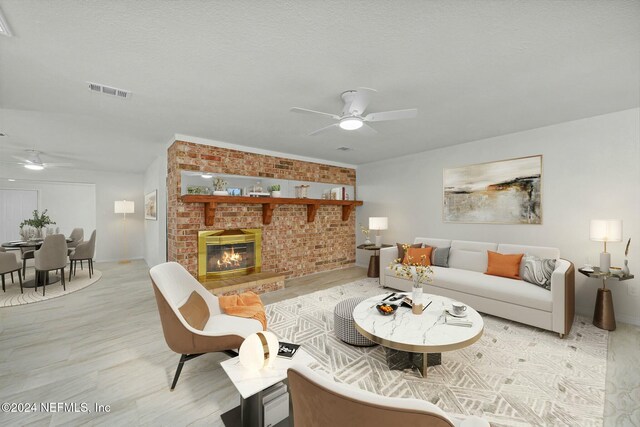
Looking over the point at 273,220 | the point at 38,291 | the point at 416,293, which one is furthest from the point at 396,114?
the point at 38,291

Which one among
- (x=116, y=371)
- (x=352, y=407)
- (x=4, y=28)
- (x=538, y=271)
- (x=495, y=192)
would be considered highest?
(x=4, y=28)

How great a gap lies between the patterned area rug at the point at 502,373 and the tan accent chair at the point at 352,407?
4.57 ft

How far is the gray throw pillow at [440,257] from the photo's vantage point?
411 cm

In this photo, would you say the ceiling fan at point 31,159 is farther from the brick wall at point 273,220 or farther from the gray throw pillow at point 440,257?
the gray throw pillow at point 440,257

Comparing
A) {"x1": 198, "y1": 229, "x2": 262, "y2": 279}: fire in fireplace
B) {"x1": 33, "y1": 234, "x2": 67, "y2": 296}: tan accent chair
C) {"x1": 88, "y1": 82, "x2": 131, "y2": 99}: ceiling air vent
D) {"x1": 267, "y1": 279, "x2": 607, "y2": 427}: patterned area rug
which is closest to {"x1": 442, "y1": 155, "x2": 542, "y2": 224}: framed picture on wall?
{"x1": 267, "y1": 279, "x2": 607, "y2": 427}: patterned area rug

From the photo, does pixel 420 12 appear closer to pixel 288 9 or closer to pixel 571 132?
pixel 288 9

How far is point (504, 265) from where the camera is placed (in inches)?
136

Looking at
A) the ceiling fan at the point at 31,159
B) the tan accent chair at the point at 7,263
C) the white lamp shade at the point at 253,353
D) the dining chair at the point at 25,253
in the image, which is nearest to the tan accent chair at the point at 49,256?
the tan accent chair at the point at 7,263

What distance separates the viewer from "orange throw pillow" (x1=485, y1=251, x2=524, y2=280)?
11.1 feet

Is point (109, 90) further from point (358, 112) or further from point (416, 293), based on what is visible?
point (416, 293)

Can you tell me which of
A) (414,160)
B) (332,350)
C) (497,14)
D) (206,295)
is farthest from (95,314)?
(414,160)

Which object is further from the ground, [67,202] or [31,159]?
[31,159]

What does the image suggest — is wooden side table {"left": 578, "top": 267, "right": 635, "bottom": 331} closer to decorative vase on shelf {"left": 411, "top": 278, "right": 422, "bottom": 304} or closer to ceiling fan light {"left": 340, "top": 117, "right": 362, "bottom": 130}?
decorative vase on shelf {"left": 411, "top": 278, "right": 422, "bottom": 304}

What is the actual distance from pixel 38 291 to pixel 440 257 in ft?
22.2
